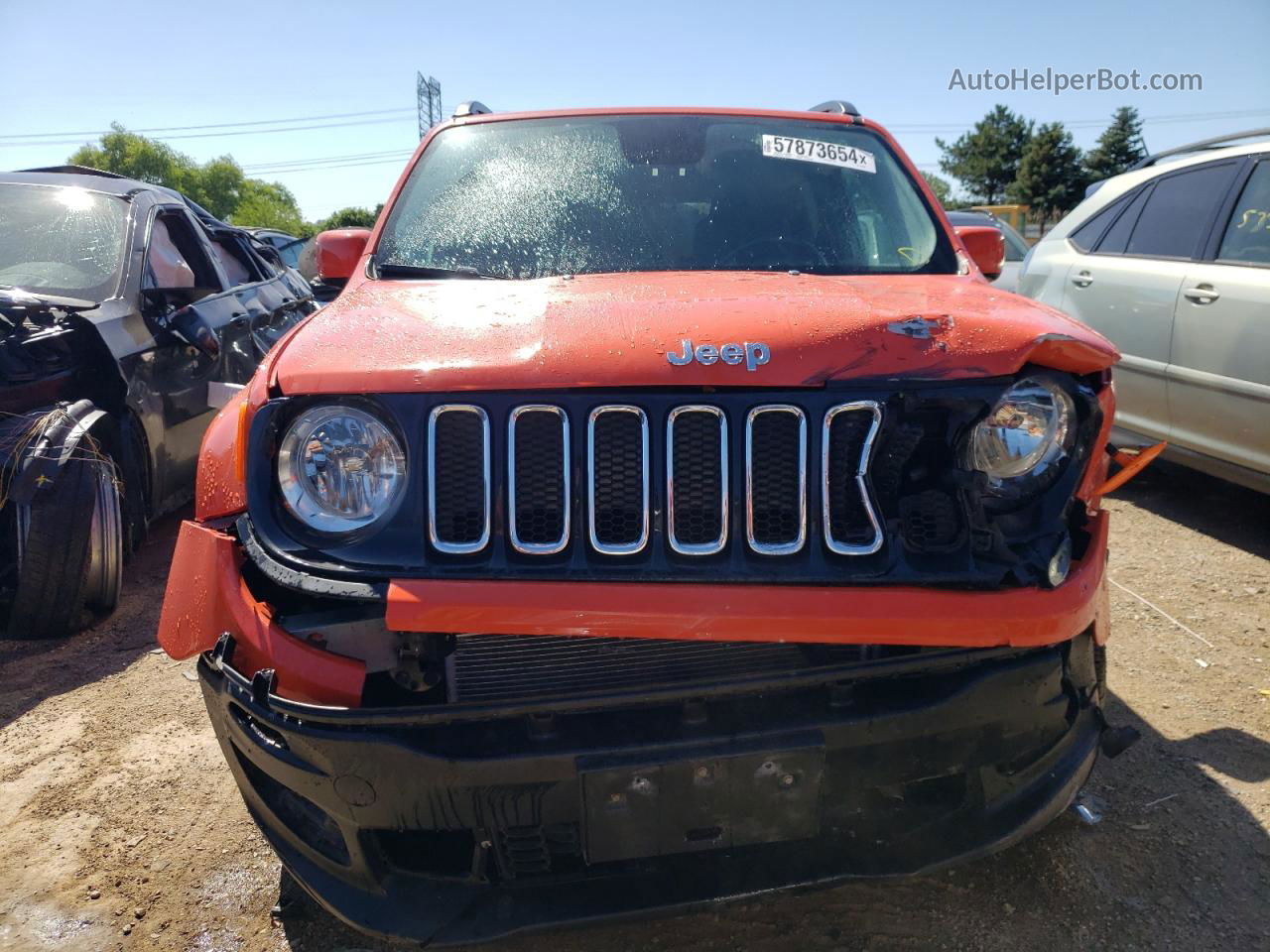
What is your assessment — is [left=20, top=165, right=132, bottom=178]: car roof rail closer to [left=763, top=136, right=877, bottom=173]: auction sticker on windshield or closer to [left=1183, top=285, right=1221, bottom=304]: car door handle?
[left=763, top=136, right=877, bottom=173]: auction sticker on windshield

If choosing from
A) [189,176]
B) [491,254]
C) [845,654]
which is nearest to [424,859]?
[845,654]

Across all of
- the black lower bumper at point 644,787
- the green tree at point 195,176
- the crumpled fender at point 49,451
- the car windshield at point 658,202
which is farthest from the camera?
the green tree at point 195,176

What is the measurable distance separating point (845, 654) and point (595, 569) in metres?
0.54

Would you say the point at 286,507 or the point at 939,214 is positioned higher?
the point at 939,214

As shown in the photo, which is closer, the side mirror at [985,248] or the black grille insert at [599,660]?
the black grille insert at [599,660]

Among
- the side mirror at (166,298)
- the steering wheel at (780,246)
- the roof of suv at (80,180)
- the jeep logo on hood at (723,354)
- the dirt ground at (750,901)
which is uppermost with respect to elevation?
the roof of suv at (80,180)

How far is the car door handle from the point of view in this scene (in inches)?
179

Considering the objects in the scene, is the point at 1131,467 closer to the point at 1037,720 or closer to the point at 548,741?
the point at 1037,720

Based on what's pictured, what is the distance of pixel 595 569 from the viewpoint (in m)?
1.76

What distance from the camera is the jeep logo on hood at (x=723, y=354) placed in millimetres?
1772

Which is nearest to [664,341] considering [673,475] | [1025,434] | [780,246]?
[673,475]

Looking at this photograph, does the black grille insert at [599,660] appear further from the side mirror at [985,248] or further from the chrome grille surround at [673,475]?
the side mirror at [985,248]

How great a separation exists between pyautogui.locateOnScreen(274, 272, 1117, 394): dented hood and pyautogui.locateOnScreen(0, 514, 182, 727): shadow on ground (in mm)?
2213

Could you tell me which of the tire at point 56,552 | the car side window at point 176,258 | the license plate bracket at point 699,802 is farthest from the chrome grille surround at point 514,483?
the car side window at point 176,258
